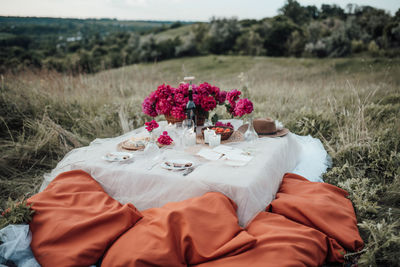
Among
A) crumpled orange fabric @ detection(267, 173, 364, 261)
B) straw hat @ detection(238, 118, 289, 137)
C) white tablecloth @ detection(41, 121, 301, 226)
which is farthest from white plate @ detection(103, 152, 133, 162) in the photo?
straw hat @ detection(238, 118, 289, 137)

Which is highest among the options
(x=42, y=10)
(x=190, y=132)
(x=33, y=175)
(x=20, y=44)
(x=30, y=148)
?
(x=42, y=10)

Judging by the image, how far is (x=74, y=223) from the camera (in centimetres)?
158

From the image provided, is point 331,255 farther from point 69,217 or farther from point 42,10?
point 42,10

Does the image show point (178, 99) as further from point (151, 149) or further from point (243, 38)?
point (243, 38)

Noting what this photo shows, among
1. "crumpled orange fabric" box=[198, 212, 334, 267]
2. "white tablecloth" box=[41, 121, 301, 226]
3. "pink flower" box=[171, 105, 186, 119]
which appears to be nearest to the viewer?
"crumpled orange fabric" box=[198, 212, 334, 267]

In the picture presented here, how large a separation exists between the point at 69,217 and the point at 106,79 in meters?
5.81

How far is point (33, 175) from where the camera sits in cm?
344

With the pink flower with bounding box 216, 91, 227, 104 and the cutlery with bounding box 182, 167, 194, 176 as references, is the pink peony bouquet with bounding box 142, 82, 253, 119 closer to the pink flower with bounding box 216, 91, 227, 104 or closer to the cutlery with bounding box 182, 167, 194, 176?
the pink flower with bounding box 216, 91, 227, 104

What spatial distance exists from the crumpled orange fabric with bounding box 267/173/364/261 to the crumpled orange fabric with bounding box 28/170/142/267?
3.80ft

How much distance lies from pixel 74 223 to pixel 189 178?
0.82m

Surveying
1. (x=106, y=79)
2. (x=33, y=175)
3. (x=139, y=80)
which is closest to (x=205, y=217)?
(x=33, y=175)

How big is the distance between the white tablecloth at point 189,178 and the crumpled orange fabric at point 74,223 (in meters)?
0.16

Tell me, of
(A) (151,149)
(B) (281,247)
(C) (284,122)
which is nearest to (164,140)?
(A) (151,149)

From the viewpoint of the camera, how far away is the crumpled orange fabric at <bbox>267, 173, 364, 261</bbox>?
5.65ft
